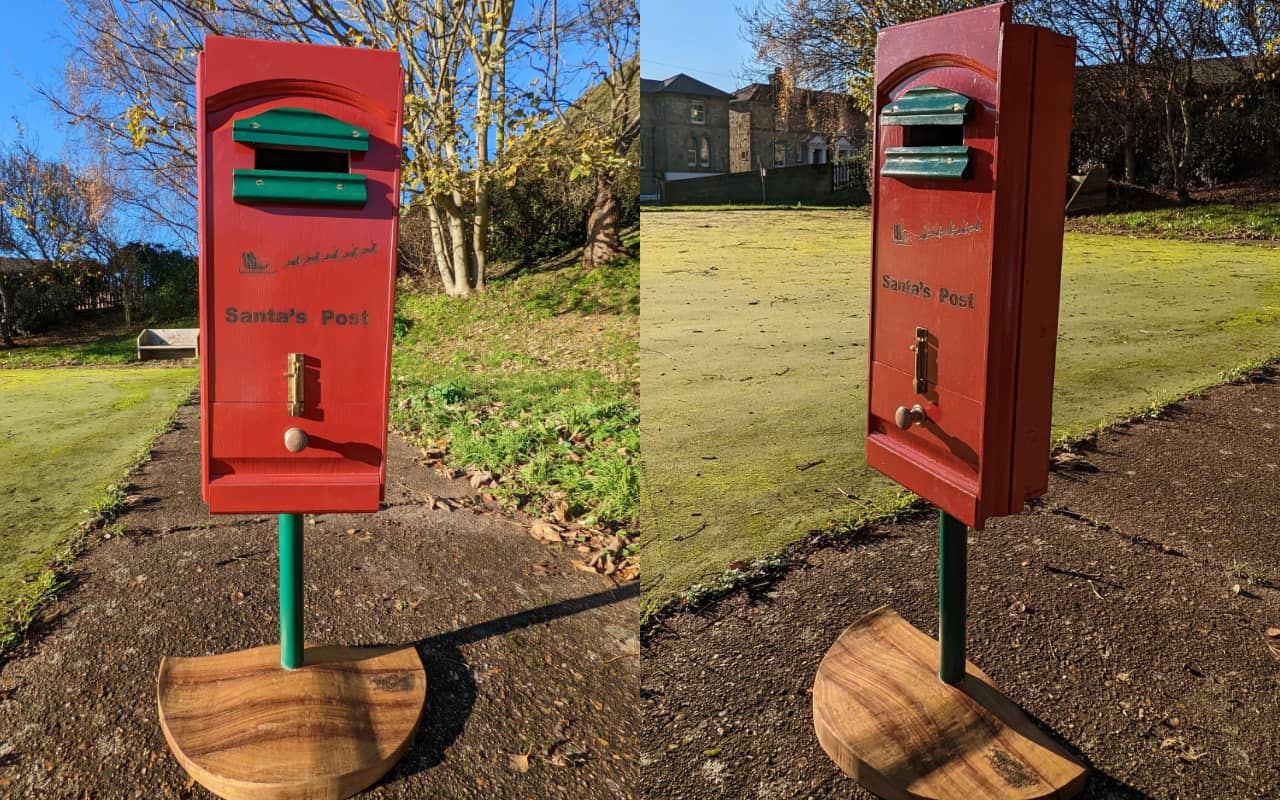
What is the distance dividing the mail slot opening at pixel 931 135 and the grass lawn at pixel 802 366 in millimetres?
1675

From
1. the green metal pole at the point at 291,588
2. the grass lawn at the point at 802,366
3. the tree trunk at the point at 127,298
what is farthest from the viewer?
the tree trunk at the point at 127,298

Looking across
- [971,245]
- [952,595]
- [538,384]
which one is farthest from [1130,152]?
[971,245]

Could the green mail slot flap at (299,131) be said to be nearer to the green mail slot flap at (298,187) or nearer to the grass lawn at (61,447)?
the green mail slot flap at (298,187)

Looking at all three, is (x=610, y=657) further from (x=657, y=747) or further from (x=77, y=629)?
(x=77, y=629)

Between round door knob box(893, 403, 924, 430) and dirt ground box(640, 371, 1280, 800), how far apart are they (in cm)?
90

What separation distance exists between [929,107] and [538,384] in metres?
5.78

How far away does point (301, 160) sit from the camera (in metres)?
2.34

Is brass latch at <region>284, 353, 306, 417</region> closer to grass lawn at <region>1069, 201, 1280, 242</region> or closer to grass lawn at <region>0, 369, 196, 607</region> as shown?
grass lawn at <region>0, 369, 196, 607</region>

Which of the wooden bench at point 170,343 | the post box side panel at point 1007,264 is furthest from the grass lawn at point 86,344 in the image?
the post box side panel at point 1007,264

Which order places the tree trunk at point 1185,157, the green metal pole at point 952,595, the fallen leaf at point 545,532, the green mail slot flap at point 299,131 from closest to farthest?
the green mail slot flap at point 299,131 → the green metal pole at point 952,595 → the fallen leaf at point 545,532 → the tree trunk at point 1185,157

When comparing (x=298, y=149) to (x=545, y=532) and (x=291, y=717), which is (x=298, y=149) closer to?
(x=291, y=717)

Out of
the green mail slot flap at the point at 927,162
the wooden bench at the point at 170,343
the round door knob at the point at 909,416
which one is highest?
the green mail slot flap at the point at 927,162

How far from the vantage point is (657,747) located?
7.99 feet

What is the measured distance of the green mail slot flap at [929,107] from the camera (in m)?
1.93
